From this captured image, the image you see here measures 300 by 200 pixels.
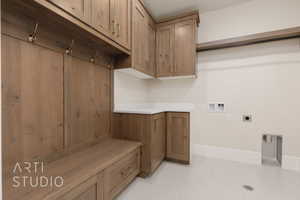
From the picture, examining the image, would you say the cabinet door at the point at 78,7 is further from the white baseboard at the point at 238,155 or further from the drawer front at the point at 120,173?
the white baseboard at the point at 238,155

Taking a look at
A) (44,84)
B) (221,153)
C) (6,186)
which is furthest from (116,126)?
(221,153)

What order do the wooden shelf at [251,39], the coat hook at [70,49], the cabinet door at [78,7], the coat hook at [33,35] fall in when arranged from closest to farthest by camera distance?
the cabinet door at [78,7] → the coat hook at [33,35] → the coat hook at [70,49] → the wooden shelf at [251,39]

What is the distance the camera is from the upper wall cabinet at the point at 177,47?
2344 mm

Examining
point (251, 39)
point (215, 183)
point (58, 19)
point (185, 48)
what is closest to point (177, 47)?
point (185, 48)

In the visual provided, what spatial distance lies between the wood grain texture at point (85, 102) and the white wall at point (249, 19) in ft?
6.73

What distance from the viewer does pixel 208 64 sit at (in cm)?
258

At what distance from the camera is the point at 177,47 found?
2443 millimetres

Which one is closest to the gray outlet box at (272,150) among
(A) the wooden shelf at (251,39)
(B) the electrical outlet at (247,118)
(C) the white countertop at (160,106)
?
(B) the electrical outlet at (247,118)

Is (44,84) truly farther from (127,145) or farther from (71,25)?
(127,145)

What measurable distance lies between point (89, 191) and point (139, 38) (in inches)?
73.3

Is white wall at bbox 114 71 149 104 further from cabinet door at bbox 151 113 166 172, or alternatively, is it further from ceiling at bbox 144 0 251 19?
ceiling at bbox 144 0 251 19

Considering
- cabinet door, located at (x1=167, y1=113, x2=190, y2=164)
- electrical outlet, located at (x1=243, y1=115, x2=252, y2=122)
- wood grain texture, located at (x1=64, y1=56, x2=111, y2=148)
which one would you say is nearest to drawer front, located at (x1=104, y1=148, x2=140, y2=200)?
wood grain texture, located at (x1=64, y1=56, x2=111, y2=148)

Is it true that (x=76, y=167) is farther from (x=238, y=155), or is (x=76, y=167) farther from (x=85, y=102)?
(x=238, y=155)

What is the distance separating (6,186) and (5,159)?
0.20 metres
